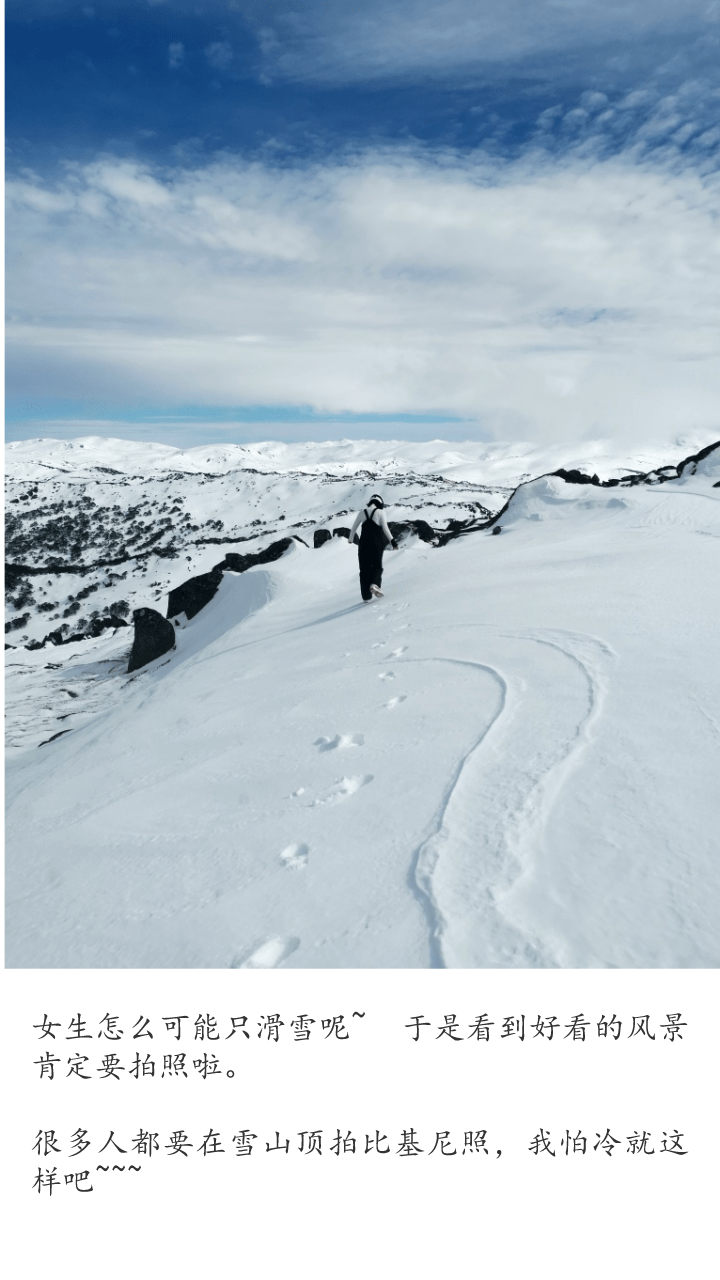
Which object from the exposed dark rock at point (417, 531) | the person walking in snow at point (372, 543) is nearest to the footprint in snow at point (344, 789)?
the person walking in snow at point (372, 543)

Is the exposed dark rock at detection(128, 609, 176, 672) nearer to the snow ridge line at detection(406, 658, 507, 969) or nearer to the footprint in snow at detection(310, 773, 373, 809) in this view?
the footprint in snow at detection(310, 773, 373, 809)

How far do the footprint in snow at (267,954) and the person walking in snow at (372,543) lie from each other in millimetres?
6952

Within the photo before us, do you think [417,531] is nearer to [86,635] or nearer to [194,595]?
[194,595]

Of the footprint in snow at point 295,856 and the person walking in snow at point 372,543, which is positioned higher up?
the person walking in snow at point 372,543

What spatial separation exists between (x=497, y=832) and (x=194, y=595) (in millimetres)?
13732

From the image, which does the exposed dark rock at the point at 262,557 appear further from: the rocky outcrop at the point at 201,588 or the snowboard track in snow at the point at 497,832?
the snowboard track in snow at the point at 497,832

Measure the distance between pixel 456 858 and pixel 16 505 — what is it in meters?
67.6

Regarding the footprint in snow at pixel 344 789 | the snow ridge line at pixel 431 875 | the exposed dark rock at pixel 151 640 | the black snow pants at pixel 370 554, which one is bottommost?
the exposed dark rock at pixel 151 640

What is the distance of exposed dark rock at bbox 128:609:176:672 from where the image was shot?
1321 cm

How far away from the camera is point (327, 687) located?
5539mm

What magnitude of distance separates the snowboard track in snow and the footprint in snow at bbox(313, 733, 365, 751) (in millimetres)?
812

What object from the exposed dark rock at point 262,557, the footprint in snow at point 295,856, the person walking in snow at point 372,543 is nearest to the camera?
the footprint in snow at point 295,856

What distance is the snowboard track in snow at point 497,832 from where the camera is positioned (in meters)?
2.30

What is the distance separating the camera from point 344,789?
11.9 ft
